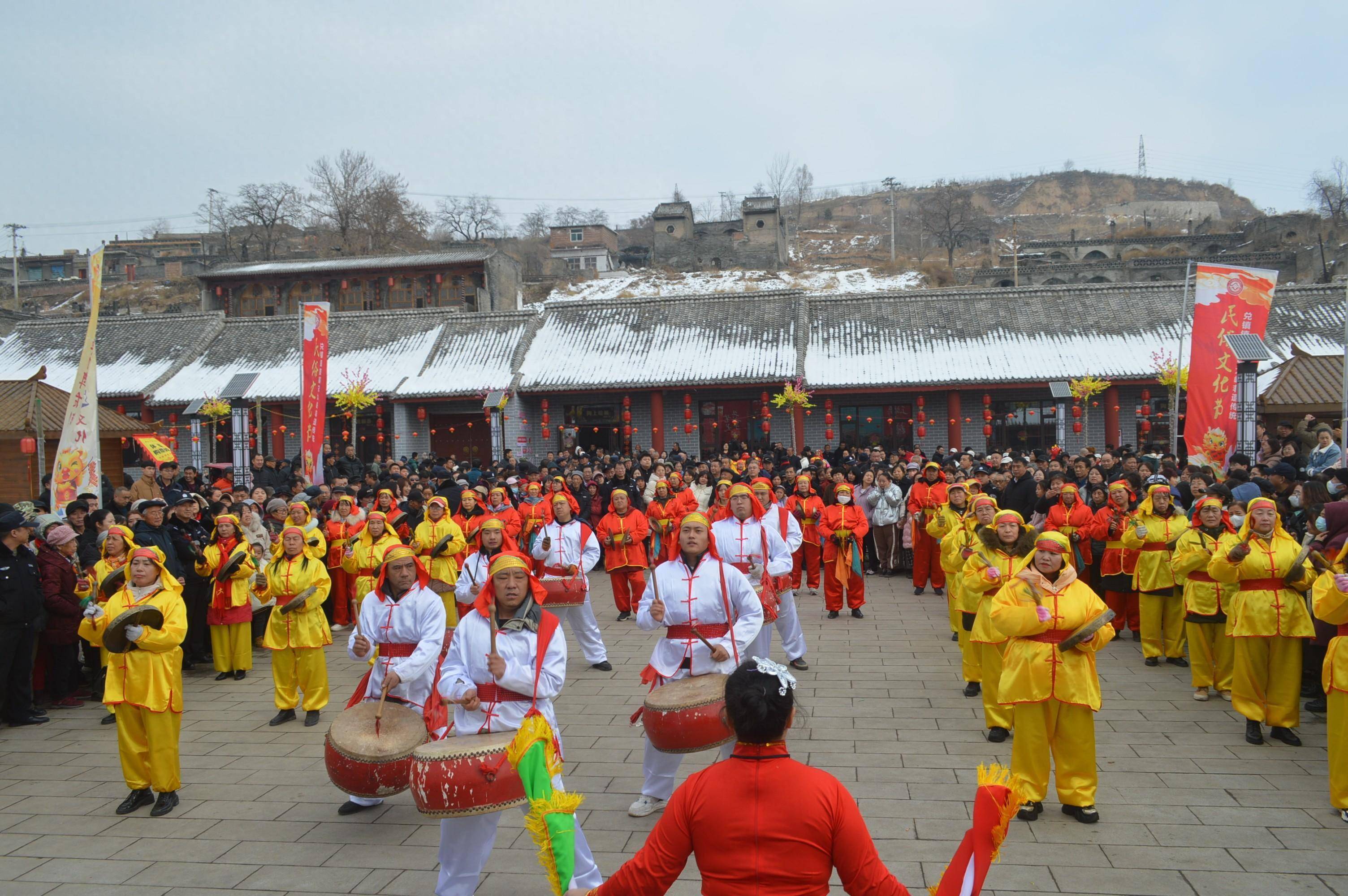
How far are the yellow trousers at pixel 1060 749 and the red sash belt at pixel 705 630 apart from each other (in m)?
1.74

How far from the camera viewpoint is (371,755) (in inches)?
187

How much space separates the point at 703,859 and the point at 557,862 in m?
0.47

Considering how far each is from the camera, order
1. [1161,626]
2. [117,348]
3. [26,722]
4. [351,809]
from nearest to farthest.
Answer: [351,809]
[26,722]
[1161,626]
[117,348]

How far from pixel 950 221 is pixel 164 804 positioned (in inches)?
2225

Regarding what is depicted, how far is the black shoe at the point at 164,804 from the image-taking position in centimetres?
559

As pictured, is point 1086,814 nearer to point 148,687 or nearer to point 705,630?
point 705,630

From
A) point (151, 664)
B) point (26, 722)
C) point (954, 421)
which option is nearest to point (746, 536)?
point (151, 664)

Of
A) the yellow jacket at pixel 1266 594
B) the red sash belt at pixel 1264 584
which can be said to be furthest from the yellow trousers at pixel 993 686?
the red sash belt at pixel 1264 584

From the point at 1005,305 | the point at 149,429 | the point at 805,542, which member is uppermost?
the point at 1005,305

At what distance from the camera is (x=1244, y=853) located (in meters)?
4.56

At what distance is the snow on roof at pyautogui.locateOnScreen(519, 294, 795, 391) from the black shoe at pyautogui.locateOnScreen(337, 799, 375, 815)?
57.9 ft

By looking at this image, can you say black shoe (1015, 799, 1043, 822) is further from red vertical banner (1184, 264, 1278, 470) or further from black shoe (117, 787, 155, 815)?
red vertical banner (1184, 264, 1278, 470)

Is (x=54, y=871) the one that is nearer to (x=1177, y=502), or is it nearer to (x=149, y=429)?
(x=1177, y=502)

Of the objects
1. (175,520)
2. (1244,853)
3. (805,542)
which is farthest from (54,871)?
(805,542)
